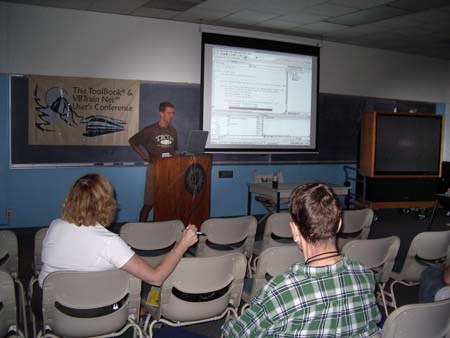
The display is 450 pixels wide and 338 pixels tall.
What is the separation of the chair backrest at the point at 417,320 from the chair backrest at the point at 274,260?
3.32 feet

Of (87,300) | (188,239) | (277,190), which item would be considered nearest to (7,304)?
(87,300)

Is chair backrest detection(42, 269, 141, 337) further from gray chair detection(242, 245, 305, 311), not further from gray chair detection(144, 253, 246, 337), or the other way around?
gray chair detection(242, 245, 305, 311)

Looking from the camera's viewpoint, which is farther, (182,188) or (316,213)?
(182,188)

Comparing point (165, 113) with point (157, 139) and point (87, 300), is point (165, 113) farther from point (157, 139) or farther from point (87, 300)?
point (87, 300)

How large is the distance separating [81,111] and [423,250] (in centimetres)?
489

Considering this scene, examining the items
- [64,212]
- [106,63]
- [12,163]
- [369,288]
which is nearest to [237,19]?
[106,63]

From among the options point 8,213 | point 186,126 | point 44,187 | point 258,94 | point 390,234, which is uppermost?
point 258,94

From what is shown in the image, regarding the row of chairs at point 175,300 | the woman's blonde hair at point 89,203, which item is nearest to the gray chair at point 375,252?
the row of chairs at point 175,300

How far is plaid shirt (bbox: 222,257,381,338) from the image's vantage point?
1.54m

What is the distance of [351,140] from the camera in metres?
8.92

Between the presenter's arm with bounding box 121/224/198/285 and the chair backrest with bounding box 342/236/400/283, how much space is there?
1.24 metres

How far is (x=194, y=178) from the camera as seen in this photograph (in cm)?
611

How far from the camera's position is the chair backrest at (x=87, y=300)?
2.22m

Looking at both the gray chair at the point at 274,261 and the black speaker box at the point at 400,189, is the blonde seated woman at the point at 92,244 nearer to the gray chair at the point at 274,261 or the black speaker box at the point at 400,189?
the gray chair at the point at 274,261
